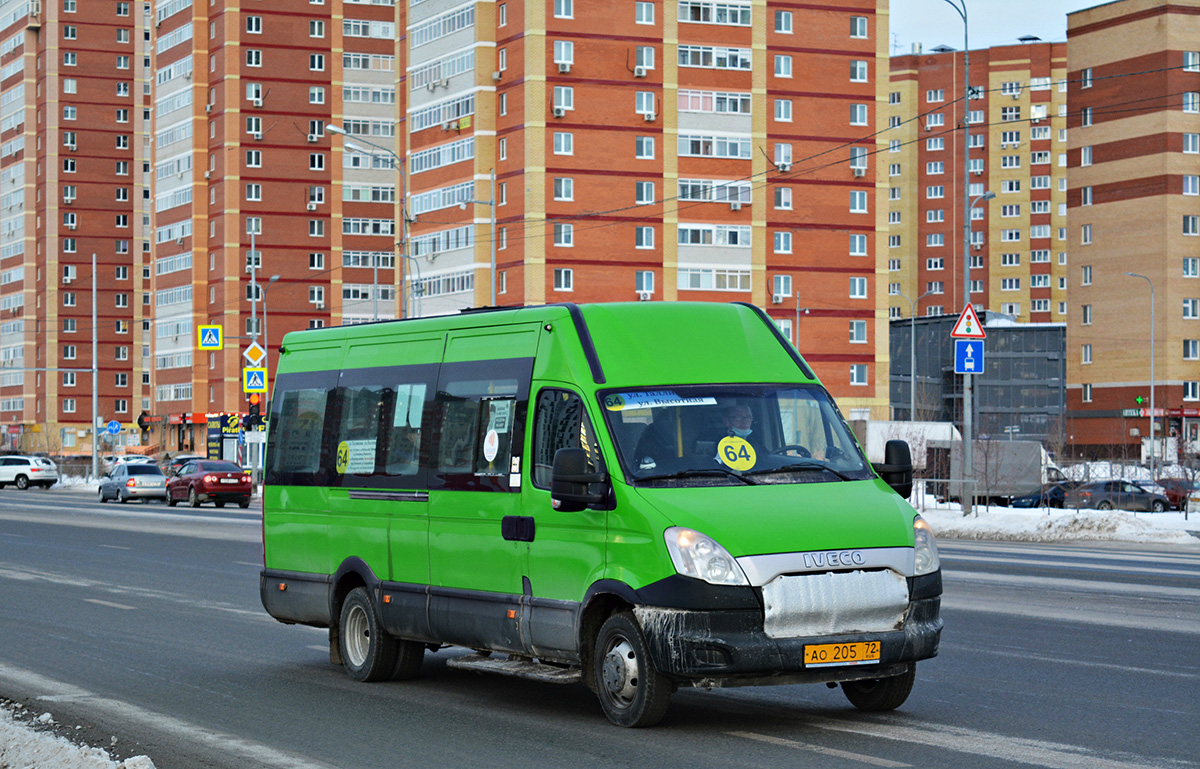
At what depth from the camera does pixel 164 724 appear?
9.62 meters

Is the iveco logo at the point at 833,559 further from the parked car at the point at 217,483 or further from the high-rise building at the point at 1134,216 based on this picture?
the high-rise building at the point at 1134,216

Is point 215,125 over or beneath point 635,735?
over

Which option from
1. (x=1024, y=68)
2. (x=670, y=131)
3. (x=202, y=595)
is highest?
(x=1024, y=68)

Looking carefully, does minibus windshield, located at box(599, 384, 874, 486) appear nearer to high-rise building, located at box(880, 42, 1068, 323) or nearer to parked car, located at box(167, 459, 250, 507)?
parked car, located at box(167, 459, 250, 507)

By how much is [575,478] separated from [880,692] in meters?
2.34

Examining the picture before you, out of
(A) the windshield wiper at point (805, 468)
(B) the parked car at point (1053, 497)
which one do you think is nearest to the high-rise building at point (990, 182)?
(B) the parked car at point (1053, 497)

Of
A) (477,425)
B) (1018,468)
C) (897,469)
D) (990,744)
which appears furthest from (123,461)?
(990,744)

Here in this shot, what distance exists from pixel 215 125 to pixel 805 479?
109m

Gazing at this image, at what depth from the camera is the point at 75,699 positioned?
1066cm

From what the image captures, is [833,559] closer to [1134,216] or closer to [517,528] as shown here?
[517,528]

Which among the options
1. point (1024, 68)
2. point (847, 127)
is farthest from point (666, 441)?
point (1024, 68)

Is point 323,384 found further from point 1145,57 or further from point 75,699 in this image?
point 1145,57

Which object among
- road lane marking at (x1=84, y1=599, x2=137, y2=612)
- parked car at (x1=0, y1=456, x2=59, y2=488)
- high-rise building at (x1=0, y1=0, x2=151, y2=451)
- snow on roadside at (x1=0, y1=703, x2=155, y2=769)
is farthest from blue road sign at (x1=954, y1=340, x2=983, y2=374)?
high-rise building at (x1=0, y1=0, x2=151, y2=451)

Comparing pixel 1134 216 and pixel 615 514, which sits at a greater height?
pixel 1134 216
